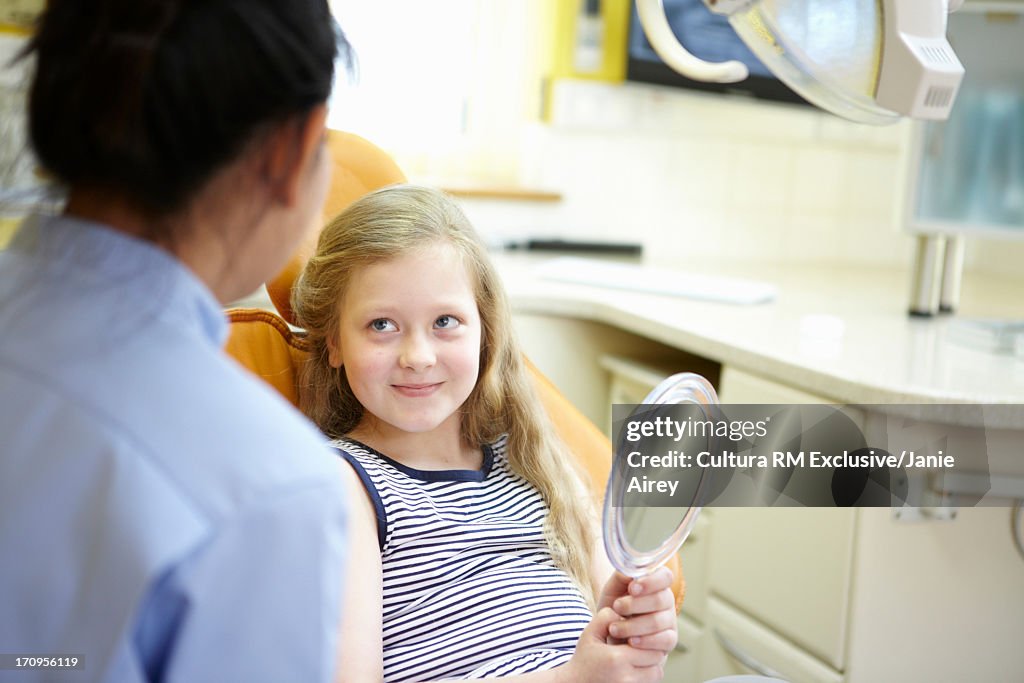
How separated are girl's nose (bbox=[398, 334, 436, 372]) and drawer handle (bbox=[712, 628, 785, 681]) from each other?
69 centimetres

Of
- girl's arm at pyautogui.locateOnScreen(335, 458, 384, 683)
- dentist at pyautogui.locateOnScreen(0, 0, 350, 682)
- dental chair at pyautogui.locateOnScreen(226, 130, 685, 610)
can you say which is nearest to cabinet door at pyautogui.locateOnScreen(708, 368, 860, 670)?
dental chair at pyautogui.locateOnScreen(226, 130, 685, 610)

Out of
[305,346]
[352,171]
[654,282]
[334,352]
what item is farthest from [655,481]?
[654,282]

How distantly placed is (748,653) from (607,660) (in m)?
0.67

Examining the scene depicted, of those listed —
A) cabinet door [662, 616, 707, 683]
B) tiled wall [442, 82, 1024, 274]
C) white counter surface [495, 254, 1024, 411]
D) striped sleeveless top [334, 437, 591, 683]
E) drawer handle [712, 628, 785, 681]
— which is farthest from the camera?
tiled wall [442, 82, 1024, 274]

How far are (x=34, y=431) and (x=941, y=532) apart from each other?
1.16 meters

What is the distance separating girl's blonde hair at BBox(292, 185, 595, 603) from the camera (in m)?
1.15

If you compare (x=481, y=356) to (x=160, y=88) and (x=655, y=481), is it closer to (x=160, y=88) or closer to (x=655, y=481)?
(x=655, y=481)

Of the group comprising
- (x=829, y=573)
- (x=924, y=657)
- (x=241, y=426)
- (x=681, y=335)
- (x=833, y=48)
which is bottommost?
(x=924, y=657)

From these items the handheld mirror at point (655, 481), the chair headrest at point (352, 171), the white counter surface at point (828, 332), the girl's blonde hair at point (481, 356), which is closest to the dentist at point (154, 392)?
the handheld mirror at point (655, 481)

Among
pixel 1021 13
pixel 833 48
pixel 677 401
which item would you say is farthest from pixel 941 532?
pixel 1021 13

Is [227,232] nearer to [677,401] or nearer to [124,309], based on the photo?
[124,309]

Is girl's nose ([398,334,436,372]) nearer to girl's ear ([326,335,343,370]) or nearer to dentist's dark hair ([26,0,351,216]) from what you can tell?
girl's ear ([326,335,343,370])

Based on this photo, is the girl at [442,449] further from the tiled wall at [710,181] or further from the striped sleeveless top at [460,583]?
the tiled wall at [710,181]

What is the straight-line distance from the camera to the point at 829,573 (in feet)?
4.54
